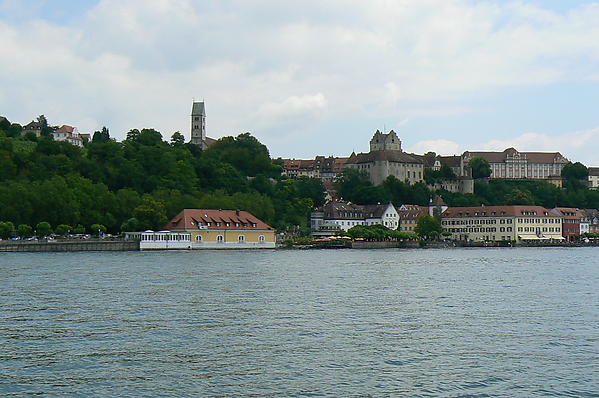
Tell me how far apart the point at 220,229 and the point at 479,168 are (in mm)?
104365

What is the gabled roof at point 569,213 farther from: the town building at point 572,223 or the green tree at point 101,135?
→ the green tree at point 101,135

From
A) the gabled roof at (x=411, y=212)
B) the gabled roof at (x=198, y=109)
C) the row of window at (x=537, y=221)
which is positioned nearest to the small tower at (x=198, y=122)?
the gabled roof at (x=198, y=109)

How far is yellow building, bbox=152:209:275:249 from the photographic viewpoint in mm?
97625

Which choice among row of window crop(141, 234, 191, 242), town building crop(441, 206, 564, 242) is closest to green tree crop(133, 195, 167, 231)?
row of window crop(141, 234, 191, 242)

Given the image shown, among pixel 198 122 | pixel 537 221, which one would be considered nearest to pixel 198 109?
pixel 198 122

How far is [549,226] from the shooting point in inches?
5748

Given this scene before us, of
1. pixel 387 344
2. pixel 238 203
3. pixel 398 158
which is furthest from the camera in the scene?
pixel 398 158

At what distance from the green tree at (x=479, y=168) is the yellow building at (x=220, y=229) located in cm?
9473

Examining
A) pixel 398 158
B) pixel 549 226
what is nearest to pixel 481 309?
pixel 549 226

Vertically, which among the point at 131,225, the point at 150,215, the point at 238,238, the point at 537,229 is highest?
the point at 150,215

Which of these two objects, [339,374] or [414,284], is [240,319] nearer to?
[339,374]

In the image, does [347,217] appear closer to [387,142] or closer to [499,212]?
[499,212]

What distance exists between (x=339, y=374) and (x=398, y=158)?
15759 cm

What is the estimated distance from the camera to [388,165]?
17312 centimetres
